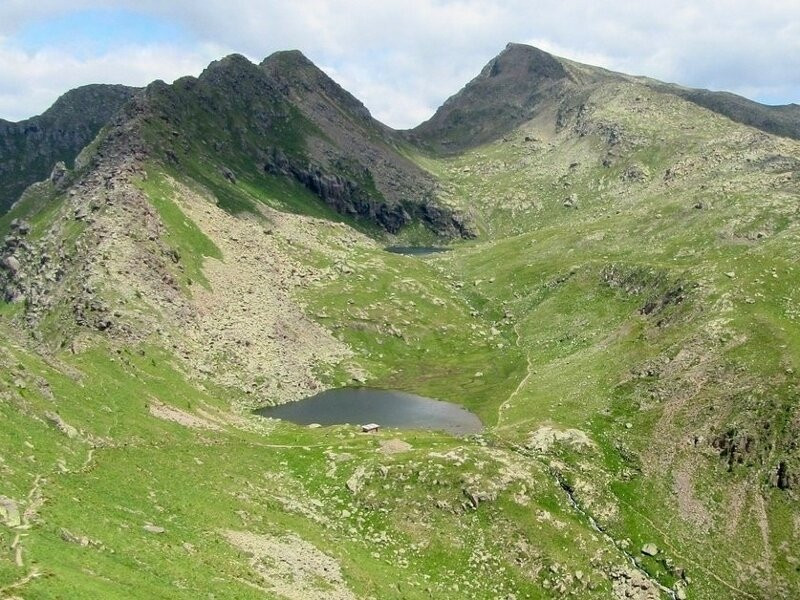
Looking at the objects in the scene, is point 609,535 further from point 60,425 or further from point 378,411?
point 60,425

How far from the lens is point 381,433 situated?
334 feet

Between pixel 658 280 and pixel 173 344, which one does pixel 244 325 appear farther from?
pixel 658 280

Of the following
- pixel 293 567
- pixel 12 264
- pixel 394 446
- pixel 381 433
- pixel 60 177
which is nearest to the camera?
pixel 293 567

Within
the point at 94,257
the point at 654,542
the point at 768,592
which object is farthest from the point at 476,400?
the point at 94,257

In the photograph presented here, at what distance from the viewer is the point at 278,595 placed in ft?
161

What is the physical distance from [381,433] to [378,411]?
2116cm

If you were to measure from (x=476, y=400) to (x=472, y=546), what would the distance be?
57.6 metres

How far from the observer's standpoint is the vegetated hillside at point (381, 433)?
56031mm

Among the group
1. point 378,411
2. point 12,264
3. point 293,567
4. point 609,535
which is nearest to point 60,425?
point 293,567

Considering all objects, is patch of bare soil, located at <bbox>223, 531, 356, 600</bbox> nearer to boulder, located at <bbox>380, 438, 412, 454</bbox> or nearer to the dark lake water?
boulder, located at <bbox>380, 438, 412, 454</bbox>

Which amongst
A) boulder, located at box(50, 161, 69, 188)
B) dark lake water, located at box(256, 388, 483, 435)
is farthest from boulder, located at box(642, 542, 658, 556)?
boulder, located at box(50, 161, 69, 188)

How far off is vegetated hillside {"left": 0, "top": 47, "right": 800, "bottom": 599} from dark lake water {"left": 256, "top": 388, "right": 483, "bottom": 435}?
12.4ft

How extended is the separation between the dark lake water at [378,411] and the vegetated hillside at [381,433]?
378cm

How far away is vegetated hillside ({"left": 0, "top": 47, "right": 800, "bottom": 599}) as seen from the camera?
5603 cm
